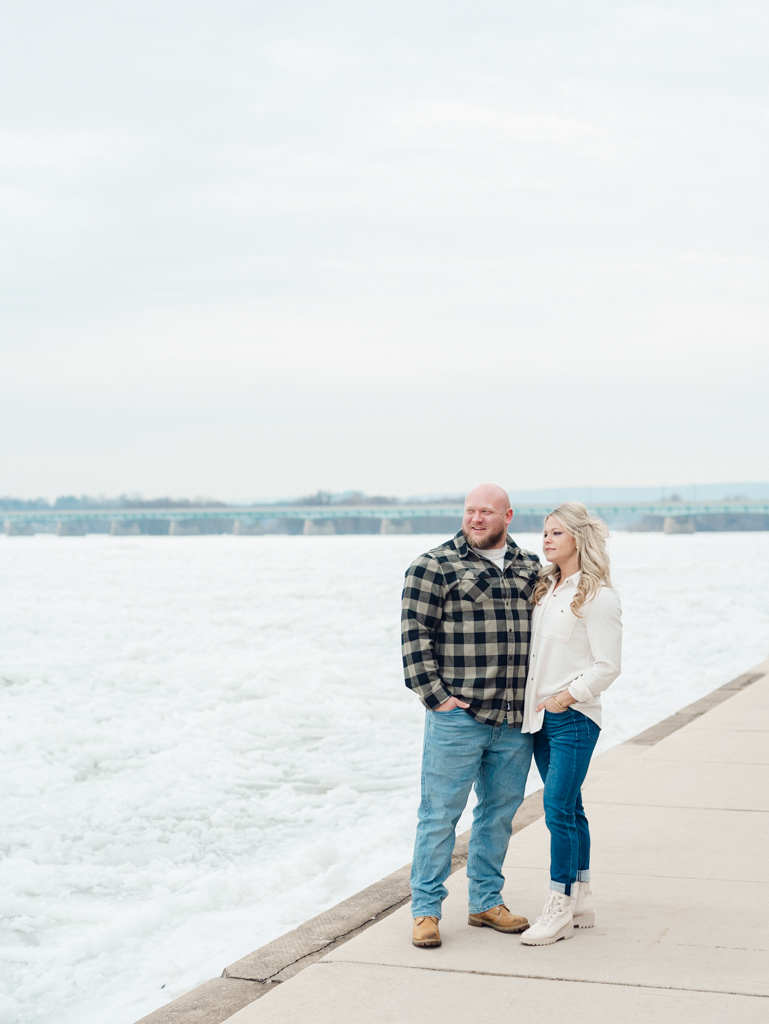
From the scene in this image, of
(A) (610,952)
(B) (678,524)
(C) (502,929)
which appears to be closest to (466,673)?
(C) (502,929)

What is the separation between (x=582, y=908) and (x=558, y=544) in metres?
1.53

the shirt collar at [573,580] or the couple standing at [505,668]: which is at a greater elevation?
the shirt collar at [573,580]

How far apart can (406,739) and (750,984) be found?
904 cm

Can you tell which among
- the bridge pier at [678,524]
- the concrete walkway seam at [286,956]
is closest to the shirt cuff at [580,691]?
the concrete walkway seam at [286,956]

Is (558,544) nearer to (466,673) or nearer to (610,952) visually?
(466,673)

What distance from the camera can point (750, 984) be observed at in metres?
3.91

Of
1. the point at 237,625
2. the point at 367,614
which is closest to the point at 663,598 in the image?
the point at 367,614

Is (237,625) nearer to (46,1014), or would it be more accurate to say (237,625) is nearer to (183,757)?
(183,757)

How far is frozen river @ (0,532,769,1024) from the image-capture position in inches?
248

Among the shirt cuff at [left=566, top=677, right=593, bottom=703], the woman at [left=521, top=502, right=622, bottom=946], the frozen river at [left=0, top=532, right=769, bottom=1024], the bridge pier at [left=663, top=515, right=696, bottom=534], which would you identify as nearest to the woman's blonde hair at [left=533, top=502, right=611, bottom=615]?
the woman at [left=521, top=502, right=622, bottom=946]

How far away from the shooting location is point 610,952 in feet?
14.0

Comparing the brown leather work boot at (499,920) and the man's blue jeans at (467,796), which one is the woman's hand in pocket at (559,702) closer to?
the man's blue jeans at (467,796)

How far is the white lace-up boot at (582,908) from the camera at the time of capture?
4.52 meters

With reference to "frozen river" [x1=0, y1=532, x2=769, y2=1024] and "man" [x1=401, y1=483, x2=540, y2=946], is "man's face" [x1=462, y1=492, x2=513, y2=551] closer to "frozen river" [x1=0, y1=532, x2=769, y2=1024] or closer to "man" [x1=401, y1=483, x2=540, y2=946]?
"man" [x1=401, y1=483, x2=540, y2=946]
